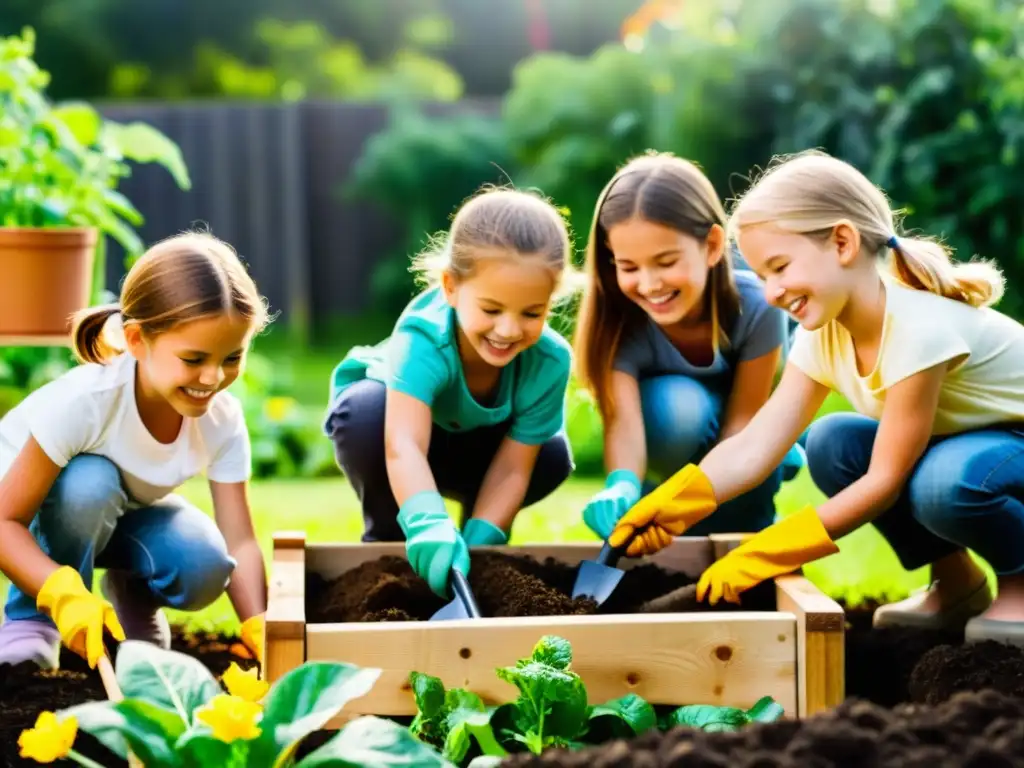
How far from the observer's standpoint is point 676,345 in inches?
114

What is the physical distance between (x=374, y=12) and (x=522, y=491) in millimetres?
14555

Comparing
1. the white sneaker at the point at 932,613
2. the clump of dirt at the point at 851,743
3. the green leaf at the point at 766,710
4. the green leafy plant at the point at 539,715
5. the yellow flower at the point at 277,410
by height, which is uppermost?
the clump of dirt at the point at 851,743

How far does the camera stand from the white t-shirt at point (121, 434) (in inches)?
92.8

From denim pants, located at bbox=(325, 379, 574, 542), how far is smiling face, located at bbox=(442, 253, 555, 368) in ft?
1.33

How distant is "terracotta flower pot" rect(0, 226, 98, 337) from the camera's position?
10.8ft

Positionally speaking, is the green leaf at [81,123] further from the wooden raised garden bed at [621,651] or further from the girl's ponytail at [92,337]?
the wooden raised garden bed at [621,651]

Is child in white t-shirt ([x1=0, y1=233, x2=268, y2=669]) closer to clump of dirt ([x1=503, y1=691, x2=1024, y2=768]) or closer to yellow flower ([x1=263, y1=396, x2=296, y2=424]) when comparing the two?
clump of dirt ([x1=503, y1=691, x2=1024, y2=768])

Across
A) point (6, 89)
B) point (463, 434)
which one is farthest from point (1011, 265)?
point (6, 89)

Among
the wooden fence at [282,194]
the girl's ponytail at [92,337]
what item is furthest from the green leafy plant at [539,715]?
the wooden fence at [282,194]

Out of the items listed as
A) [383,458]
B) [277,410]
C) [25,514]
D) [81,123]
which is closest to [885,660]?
[383,458]

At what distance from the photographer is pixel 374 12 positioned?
53.4ft

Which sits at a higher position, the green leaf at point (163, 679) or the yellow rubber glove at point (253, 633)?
the green leaf at point (163, 679)

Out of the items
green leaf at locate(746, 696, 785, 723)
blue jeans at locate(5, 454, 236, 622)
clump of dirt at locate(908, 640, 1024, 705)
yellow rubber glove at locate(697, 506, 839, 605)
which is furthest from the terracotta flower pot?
clump of dirt at locate(908, 640, 1024, 705)

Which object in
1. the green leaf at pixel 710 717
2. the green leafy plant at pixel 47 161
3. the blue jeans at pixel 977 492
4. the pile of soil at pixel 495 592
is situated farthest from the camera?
the green leafy plant at pixel 47 161
